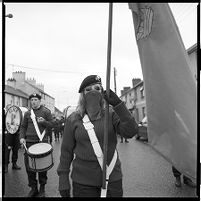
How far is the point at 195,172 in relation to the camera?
1.95m

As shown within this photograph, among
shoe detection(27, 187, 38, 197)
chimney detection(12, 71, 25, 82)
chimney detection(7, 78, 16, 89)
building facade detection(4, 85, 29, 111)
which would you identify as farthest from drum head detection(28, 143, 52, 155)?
chimney detection(12, 71, 25, 82)

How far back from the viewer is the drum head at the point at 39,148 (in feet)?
14.6

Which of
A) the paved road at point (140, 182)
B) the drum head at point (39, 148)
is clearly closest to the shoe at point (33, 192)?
the paved road at point (140, 182)

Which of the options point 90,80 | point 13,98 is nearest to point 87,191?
point 90,80

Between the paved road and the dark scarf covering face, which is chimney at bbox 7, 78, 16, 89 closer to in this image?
the paved road

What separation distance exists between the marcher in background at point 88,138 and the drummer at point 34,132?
92.5 inches

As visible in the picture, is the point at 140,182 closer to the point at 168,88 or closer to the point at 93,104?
the point at 93,104

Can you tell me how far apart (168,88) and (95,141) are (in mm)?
767

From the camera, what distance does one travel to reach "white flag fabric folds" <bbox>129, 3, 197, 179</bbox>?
1.98 m

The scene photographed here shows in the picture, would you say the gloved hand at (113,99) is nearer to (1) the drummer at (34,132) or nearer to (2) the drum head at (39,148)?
(2) the drum head at (39,148)

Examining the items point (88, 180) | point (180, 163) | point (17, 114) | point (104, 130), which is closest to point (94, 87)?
point (104, 130)

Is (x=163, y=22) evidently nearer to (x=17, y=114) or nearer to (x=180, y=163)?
(x=180, y=163)

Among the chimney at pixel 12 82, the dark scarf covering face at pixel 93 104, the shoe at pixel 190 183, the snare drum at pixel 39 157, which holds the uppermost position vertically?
the chimney at pixel 12 82

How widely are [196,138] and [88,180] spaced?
98 centimetres
